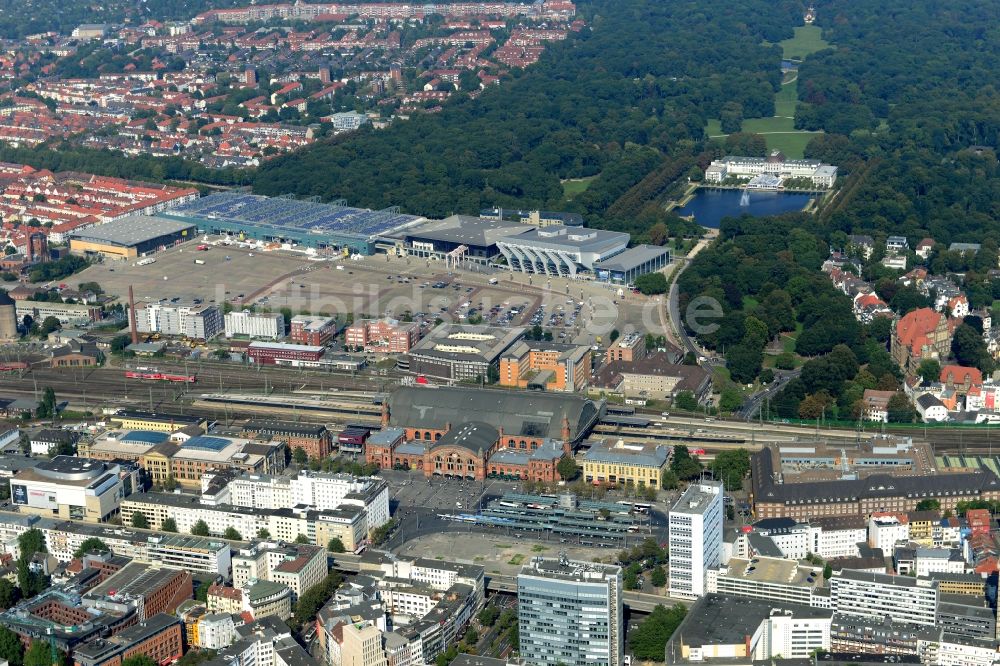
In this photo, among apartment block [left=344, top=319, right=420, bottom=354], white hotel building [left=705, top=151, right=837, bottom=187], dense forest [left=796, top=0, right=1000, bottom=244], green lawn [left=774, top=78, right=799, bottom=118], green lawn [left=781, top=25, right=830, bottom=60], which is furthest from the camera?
green lawn [left=781, top=25, right=830, bottom=60]

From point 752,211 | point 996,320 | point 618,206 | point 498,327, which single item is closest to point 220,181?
point 618,206

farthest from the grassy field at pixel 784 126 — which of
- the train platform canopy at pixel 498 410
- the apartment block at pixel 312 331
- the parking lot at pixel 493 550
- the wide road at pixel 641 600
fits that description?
the wide road at pixel 641 600

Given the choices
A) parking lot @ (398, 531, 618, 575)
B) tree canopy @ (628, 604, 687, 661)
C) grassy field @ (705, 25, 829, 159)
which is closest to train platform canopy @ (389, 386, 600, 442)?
parking lot @ (398, 531, 618, 575)

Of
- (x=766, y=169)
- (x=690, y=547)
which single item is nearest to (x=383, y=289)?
(x=690, y=547)

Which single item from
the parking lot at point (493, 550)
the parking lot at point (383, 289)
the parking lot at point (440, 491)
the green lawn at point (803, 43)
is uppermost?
the green lawn at point (803, 43)

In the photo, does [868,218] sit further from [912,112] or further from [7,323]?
[7,323]

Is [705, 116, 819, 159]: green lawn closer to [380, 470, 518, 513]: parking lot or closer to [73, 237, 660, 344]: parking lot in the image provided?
[73, 237, 660, 344]: parking lot

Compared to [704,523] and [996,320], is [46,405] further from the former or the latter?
[996,320]

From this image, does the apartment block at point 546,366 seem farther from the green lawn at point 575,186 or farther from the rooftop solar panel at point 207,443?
the green lawn at point 575,186
